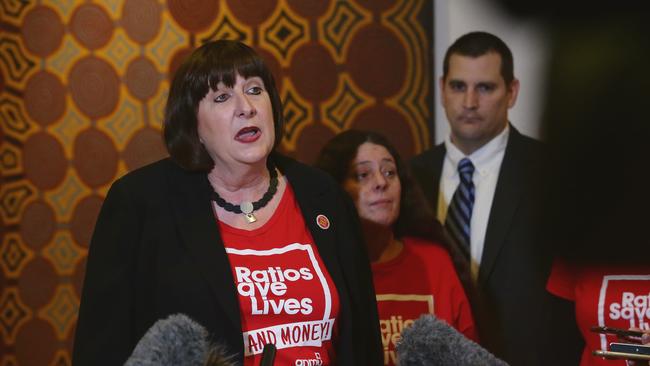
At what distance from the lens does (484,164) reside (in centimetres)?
236

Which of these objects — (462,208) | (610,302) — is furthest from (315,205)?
(462,208)

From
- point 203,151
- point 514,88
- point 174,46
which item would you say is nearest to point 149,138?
point 174,46

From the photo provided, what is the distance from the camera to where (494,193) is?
2.33 metres

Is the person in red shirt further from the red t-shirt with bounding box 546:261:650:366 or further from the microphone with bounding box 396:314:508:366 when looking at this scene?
the microphone with bounding box 396:314:508:366

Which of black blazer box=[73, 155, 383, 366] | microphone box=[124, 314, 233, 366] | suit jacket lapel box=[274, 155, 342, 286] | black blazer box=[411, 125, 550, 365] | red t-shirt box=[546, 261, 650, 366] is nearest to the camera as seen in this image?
microphone box=[124, 314, 233, 366]

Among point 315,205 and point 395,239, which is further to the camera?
point 395,239

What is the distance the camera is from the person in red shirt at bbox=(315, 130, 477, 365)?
201 cm

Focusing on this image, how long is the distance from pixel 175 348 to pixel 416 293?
1507 millimetres

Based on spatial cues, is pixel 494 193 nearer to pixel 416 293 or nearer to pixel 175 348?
pixel 416 293

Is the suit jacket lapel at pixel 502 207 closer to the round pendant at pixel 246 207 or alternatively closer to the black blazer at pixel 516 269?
the black blazer at pixel 516 269

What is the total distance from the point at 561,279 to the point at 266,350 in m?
1.52

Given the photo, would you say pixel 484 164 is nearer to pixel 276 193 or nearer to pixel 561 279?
pixel 561 279

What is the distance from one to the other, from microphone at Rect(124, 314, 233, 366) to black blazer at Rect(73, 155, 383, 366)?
2.51 ft

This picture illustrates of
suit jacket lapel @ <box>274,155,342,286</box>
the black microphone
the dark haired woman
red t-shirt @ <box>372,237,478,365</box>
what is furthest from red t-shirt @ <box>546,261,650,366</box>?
the black microphone
